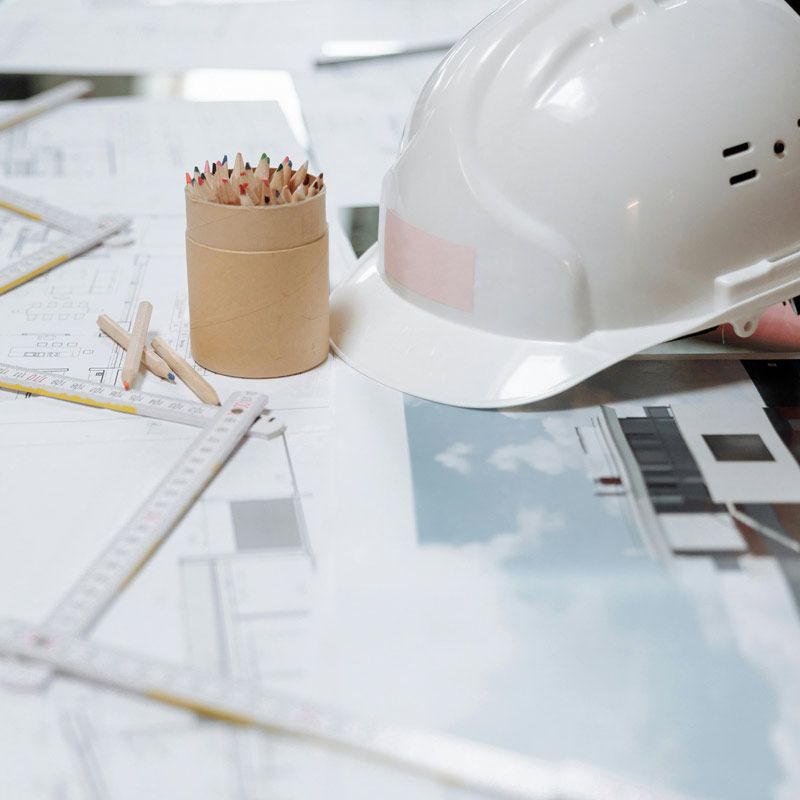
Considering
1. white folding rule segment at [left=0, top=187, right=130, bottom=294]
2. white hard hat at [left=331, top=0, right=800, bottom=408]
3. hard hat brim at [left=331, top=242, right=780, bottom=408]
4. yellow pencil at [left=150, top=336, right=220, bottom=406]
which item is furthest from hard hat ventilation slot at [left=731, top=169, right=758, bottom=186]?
white folding rule segment at [left=0, top=187, right=130, bottom=294]

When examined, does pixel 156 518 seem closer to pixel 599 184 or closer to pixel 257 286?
Result: pixel 257 286

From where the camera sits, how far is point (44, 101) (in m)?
1.89

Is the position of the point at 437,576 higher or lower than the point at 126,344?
lower

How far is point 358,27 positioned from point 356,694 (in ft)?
6.19

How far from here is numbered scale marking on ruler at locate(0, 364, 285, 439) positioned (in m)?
1.00

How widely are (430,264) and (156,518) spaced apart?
0.37 m

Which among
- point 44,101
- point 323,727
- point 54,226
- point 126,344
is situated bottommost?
point 323,727

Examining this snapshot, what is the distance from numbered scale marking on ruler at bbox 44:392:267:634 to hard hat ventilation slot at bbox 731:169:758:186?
46cm

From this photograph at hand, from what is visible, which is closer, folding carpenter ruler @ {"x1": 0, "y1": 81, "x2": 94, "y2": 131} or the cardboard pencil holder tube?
the cardboard pencil holder tube

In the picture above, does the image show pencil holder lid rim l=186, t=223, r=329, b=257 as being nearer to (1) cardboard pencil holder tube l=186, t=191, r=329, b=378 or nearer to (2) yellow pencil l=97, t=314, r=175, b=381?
(1) cardboard pencil holder tube l=186, t=191, r=329, b=378

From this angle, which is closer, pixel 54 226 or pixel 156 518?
pixel 156 518

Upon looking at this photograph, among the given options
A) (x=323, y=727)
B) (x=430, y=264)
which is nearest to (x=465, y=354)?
(x=430, y=264)

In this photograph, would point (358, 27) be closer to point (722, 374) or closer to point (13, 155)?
point (13, 155)

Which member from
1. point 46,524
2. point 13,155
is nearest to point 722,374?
point 46,524
